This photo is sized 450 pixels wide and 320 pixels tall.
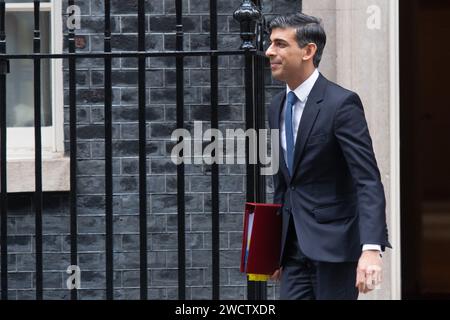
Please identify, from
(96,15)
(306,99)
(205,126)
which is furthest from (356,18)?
(306,99)

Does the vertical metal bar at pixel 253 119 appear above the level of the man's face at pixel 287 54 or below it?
below

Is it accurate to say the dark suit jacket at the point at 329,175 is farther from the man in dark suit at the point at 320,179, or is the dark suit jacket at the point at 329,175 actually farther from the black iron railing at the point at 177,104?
the black iron railing at the point at 177,104

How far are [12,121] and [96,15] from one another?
2.97 ft

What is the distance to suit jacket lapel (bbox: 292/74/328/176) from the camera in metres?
4.57

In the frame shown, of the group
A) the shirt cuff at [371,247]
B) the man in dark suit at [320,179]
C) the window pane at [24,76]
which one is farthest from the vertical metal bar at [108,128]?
the window pane at [24,76]

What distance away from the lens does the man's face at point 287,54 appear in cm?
464

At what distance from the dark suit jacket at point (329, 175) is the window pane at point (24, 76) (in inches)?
119

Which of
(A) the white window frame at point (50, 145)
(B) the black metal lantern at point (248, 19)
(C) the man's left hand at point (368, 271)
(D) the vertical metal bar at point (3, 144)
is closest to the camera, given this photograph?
(C) the man's left hand at point (368, 271)

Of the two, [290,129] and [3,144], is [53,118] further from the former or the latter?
[290,129]

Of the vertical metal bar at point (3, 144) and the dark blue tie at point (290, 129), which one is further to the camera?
the vertical metal bar at point (3, 144)

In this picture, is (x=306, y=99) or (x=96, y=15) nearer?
(x=306, y=99)

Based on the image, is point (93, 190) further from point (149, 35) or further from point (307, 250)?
point (307, 250)

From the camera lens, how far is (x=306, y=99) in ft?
15.3
